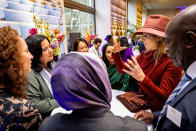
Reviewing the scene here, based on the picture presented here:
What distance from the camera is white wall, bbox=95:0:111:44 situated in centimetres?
588

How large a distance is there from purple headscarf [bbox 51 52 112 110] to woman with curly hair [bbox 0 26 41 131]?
34cm

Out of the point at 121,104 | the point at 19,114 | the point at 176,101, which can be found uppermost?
the point at 176,101

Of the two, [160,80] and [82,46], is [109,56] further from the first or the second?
[160,80]

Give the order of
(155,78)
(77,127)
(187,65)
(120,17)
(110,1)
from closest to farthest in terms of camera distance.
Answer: (77,127) < (187,65) < (155,78) < (110,1) < (120,17)

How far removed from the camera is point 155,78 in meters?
1.33

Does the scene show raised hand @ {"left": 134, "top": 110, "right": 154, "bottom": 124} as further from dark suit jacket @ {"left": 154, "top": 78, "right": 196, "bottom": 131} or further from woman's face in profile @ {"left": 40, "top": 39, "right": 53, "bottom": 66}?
woman's face in profile @ {"left": 40, "top": 39, "right": 53, "bottom": 66}

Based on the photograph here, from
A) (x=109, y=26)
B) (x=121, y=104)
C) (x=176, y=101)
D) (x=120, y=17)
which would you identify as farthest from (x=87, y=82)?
(x=120, y=17)

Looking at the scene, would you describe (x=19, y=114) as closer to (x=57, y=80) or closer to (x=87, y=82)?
(x=57, y=80)

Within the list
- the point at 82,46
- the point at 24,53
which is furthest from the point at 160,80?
the point at 82,46

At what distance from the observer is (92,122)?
595 mm

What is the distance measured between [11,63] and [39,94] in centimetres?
73

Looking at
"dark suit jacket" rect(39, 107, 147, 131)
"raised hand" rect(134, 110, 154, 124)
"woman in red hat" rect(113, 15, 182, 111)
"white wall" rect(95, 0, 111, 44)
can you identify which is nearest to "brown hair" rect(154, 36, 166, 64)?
"woman in red hat" rect(113, 15, 182, 111)

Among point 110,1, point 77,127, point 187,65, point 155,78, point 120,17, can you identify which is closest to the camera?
point 77,127

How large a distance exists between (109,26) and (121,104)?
204 inches
